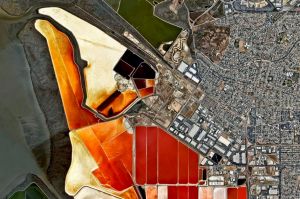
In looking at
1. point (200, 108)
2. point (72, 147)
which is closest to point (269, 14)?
point (200, 108)

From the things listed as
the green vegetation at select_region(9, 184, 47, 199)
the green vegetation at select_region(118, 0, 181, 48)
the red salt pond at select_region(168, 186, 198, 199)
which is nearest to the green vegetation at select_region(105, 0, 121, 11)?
the green vegetation at select_region(118, 0, 181, 48)

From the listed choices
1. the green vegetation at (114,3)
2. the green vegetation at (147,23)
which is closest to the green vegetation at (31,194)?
the green vegetation at (147,23)

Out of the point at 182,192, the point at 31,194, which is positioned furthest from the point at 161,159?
the point at 31,194

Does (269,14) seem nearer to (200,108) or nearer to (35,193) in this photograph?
(200,108)

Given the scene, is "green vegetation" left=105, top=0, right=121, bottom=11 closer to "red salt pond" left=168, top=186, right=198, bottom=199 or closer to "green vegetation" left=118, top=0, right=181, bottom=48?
"green vegetation" left=118, top=0, right=181, bottom=48

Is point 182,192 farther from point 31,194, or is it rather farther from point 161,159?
point 31,194

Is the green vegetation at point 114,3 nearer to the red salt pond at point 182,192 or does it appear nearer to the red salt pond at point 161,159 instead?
the red salt pond at point 161,159
